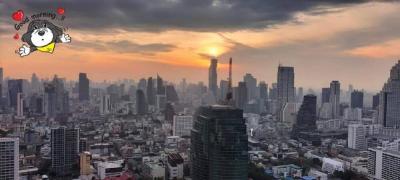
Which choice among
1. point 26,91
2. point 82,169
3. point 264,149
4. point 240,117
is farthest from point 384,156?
point 26,91

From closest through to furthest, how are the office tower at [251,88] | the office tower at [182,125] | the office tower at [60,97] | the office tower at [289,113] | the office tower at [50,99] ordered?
1. the office tower at [182,125]
2. the office tower at [50,99]
3. the office tower at [60,97]
4. the office tower at [289,113]
5. the office tower at [251,88]

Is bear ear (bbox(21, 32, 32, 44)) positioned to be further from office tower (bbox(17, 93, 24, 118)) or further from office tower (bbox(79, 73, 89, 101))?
office tower (bbox(79, 73, 89, 101))

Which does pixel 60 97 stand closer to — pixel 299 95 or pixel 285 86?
pixel 285 86

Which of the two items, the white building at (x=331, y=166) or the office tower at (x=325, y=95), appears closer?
the white building at (x=331, y=166)

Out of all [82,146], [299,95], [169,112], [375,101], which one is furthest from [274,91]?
[82,146]

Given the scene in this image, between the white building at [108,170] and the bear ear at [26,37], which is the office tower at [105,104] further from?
the bear ear at [26,37]

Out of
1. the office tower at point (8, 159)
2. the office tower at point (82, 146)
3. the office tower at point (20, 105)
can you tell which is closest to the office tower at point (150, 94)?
the office tower at point (20, 105)
